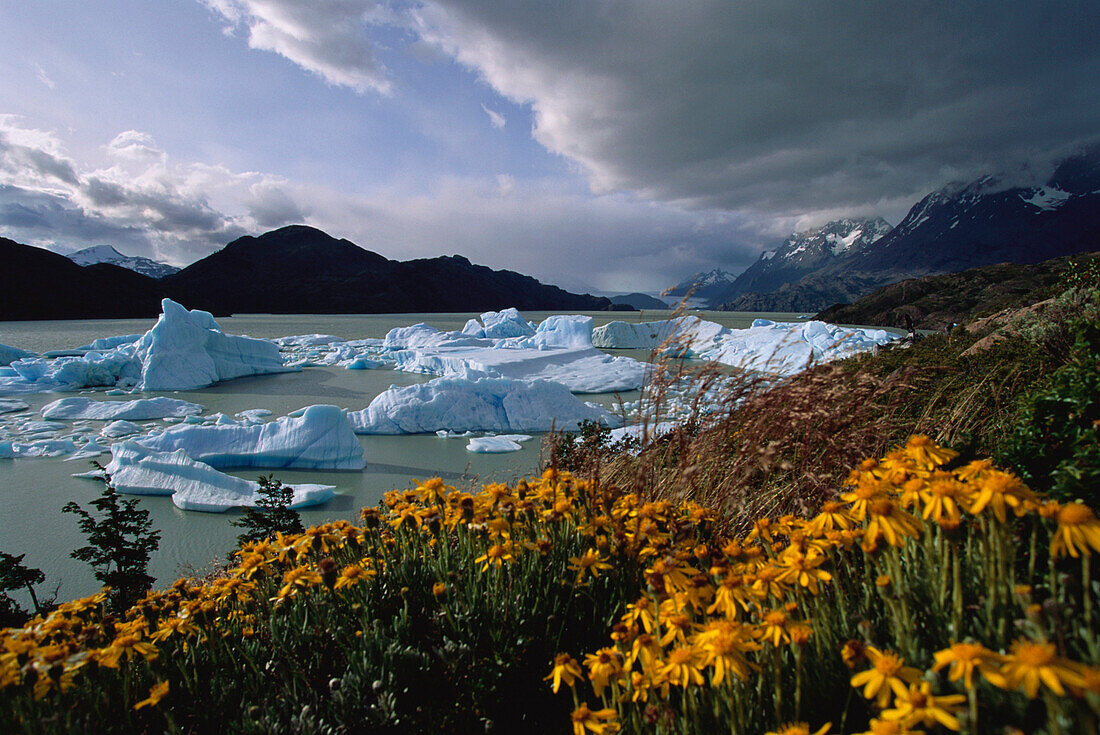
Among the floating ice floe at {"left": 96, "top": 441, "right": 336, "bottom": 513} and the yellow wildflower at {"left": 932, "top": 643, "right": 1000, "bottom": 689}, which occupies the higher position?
the yellow wildflower at {"left": 932, "top": 643, "right": 1000, "bottom": 689}

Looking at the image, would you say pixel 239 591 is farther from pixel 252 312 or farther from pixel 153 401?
pixel 252 312

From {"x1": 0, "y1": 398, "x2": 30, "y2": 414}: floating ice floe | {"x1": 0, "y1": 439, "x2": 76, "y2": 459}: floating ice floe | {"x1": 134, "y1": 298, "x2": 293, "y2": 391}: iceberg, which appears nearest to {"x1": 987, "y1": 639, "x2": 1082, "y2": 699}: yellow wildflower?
{"x1": 0, "y1": 439, "x2": 76, "y2": 459}: floating ice floe

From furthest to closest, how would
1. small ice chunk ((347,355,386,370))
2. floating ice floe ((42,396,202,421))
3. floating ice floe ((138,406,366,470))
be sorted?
small ice chunk ((347,355,386,370)) < floating ice floe ((42,396,202,421)) < floating ice floe ((138,406,366,470))

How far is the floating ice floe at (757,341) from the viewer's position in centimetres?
279

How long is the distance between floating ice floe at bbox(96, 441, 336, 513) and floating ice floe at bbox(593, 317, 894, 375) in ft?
17.1

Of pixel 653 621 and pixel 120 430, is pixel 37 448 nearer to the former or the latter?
pixel 120 430

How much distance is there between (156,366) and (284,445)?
1098 centimetres

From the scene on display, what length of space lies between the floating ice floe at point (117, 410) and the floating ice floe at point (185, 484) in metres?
5.10

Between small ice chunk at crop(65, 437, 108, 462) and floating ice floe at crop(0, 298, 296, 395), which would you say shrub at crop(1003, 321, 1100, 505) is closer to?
small ice chunk at crop(65, 437, 108, 462)

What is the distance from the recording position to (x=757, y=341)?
814 inches

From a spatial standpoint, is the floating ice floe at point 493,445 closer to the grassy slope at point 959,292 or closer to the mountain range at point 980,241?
the grassy slope at point 959,292

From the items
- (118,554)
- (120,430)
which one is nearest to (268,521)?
(118,554)

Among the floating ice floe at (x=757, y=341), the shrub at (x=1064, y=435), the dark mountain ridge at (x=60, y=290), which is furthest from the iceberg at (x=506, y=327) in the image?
the dark mountain ridge at (x=60, y=290)

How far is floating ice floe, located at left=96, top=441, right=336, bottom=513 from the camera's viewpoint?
6062 mm
